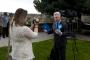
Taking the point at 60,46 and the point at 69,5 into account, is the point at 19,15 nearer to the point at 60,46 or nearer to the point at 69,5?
the point at 60,46

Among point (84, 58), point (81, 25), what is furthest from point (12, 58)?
point (81, 25)

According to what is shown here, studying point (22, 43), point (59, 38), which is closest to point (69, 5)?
point (59, 38)

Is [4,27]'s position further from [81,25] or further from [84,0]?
[81,25]

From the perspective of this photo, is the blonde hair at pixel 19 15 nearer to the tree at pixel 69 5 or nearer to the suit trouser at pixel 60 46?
the suit trouser at pixel 60 46

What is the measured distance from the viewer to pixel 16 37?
19.8ft

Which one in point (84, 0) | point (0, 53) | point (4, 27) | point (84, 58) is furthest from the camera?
point (84, 0)

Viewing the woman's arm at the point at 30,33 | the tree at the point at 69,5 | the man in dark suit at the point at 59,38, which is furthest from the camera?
the tree at the point at 69,5

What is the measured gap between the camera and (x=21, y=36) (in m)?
A: 6.00

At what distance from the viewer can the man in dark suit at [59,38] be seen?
361 inches

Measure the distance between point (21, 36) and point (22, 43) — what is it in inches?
4.8

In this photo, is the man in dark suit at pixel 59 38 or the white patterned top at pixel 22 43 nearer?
the white patterned top at pixel 22 43

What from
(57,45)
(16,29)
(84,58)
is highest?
(16,29)

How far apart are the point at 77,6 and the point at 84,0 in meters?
0.70

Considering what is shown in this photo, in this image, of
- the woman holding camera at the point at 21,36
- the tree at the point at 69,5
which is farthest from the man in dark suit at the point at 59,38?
the tree at the point at 69,5
